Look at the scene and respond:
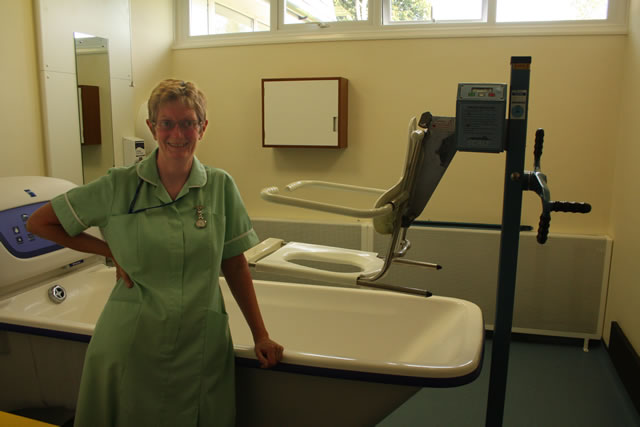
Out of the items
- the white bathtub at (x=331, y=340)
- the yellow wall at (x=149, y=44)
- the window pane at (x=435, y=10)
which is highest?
the window pane at (x=435, y=10)

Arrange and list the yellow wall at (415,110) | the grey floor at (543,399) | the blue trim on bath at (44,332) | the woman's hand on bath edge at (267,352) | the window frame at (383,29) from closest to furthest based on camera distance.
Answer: the woman's hand on bath edge at (267,352) → the blue trim on bath at (44,332) → the grey floor at (543,399) → the yellow wall at (415,110) → the window frame at (383,29)

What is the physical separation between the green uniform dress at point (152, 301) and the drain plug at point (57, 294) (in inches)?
37.5

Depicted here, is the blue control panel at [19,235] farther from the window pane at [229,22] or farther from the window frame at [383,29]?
the window pane at [229,22]

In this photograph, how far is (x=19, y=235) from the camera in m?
2.14

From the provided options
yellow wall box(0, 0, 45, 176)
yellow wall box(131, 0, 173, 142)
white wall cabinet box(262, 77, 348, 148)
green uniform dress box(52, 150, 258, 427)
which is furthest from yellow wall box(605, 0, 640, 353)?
yellow wall box(0, 0, 45, 176)

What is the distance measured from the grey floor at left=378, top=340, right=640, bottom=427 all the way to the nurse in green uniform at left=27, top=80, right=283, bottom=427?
127 cm

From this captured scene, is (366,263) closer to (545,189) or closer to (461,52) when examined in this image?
(545,189)

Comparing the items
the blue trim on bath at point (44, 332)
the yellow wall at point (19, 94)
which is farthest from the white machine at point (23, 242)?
the yellow wall at point (19, 94)

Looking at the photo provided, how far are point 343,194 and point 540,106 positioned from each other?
1336mm

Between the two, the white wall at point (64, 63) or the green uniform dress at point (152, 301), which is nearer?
the green uniform dress at point (152, 301)

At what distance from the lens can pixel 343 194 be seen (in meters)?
3.55

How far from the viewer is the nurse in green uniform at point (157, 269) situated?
140cm

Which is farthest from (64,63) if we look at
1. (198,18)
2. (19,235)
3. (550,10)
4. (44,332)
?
(550,10)

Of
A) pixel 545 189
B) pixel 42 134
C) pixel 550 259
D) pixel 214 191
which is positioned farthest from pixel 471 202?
pixel 42 134
